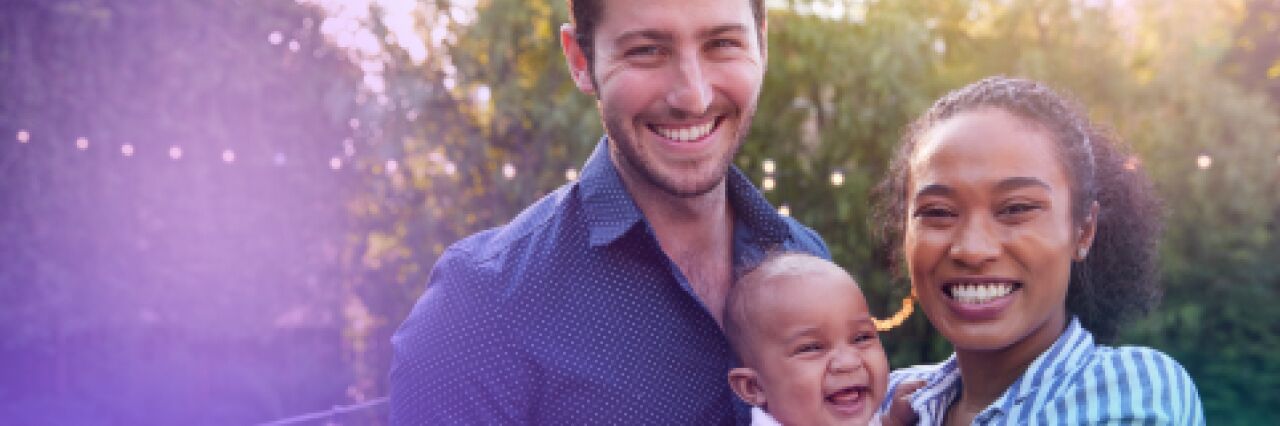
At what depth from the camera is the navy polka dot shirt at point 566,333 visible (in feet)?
6.51

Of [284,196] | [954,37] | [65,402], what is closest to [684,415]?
[954,37]

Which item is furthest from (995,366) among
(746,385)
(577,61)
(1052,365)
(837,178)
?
(837,178)

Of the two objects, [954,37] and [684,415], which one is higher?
[954,37]

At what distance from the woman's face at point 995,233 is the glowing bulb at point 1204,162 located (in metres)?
3.14

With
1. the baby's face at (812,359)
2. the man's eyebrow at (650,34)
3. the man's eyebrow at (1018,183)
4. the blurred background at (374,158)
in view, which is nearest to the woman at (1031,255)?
the man's eyebrow at (1018,183)

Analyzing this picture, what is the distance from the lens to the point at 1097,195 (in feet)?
7.02

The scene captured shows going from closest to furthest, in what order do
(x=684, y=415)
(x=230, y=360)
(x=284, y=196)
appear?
(x=684, y=415)
(x=284, y=196)
(x=230, y=360)

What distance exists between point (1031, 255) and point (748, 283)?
0.61m

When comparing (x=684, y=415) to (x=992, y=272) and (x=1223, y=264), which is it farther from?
(x=1223, y=264)

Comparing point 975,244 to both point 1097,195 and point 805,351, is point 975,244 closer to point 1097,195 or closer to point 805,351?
point 1097,195

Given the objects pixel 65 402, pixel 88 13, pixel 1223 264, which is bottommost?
pixel 65 402

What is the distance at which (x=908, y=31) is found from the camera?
5.41 metres

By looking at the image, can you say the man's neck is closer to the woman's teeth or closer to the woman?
the woman's teeth

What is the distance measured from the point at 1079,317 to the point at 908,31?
3430 mm
